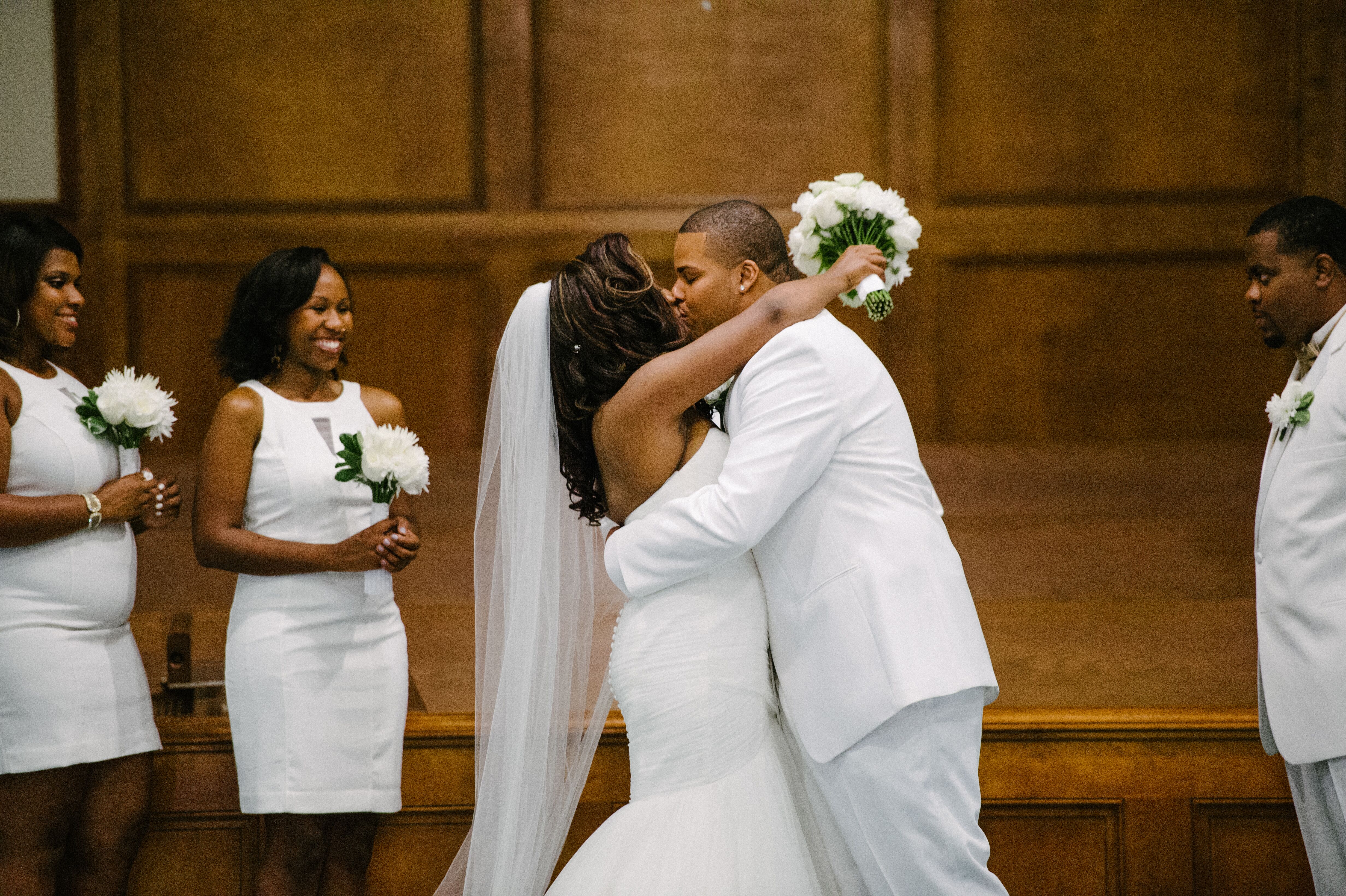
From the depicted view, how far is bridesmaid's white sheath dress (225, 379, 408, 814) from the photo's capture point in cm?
289

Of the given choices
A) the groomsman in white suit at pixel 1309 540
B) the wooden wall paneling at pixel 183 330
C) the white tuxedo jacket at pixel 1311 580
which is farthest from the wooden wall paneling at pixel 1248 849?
the wooden wall paneling at pixel 183 330

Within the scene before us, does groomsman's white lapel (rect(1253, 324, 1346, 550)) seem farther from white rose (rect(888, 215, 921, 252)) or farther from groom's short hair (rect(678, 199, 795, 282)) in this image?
groom's short hair (rect(678, 199, 795, 282))

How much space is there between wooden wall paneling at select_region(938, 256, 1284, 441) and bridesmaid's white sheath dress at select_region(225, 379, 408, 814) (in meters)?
3.04

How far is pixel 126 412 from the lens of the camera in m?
2.85

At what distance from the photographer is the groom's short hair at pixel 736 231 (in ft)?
8.71

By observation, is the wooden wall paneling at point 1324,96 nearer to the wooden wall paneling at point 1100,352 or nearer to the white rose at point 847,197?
the wooden wall paneling at point 1100,352

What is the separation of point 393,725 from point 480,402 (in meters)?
2.48

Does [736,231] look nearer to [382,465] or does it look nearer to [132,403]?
[382,465]

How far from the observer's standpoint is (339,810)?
2.89 m

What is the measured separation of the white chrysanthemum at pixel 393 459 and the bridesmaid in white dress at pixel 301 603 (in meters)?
0.12

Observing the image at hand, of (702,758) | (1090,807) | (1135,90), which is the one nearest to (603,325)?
(702,758)

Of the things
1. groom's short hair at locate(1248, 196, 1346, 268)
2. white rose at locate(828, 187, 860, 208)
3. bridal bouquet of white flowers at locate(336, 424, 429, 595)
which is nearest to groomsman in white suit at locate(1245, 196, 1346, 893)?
groom's short hair at locate(1248, 196, 1346, 268)

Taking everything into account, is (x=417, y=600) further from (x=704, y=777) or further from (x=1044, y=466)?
(x=1044, y=466)

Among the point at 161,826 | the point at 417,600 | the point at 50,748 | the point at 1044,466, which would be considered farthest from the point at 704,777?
the point at 1044,466
